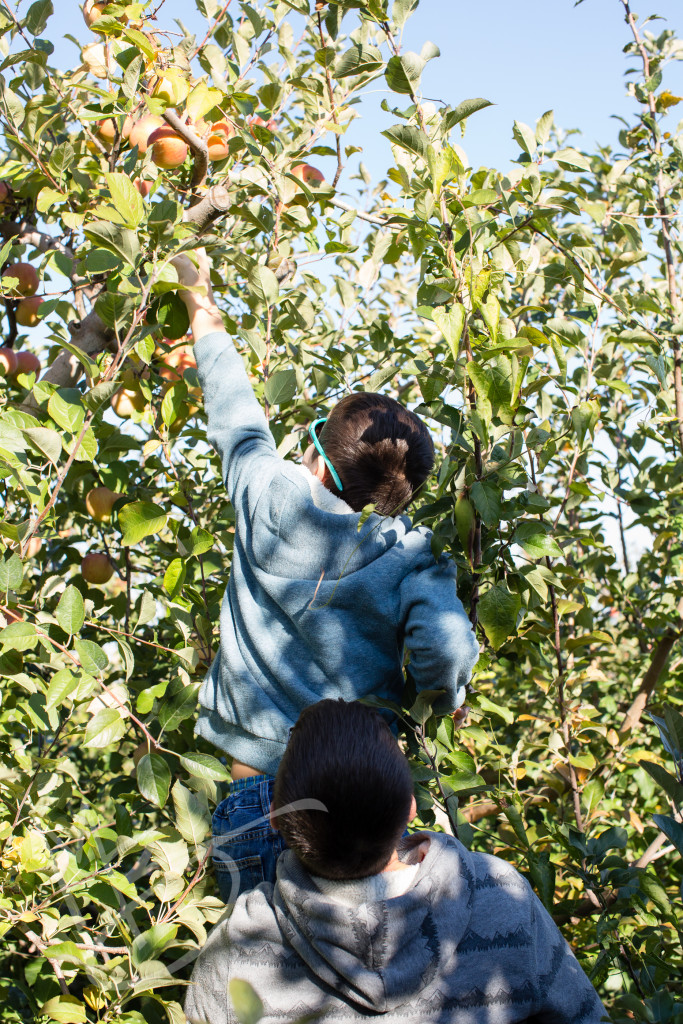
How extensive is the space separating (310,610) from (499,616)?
0.28m

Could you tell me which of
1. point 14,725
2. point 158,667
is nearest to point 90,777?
point 158,667

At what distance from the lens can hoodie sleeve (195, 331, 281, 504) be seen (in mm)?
1339

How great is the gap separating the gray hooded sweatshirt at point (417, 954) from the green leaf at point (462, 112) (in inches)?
42.4

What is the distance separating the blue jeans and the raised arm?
458 millimetres

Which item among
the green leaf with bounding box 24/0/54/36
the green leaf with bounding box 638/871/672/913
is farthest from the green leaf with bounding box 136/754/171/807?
the green leaf with bounding box 24/0/54/36

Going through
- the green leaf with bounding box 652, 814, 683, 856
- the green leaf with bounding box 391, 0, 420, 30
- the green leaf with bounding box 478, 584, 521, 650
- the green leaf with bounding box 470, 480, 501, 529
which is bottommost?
the green leaf with bounding box 652, 814, 683, 856

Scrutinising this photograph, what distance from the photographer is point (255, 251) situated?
2.23 metres

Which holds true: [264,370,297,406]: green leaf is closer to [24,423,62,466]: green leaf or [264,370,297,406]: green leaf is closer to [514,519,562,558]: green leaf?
[24,423,62,466]: green leaf

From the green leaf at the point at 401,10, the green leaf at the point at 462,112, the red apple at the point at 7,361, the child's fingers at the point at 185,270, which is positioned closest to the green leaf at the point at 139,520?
the child's fingers at the point at 185,270

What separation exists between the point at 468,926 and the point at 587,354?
128 centimetres

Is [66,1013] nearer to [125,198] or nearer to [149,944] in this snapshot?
[149,944]

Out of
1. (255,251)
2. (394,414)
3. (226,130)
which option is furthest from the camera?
(255,251)

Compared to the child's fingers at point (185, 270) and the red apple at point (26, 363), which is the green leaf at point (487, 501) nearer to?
the child's fingers at point (185, 270)

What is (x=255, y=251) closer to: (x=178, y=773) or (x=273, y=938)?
(x=178, y=773)
